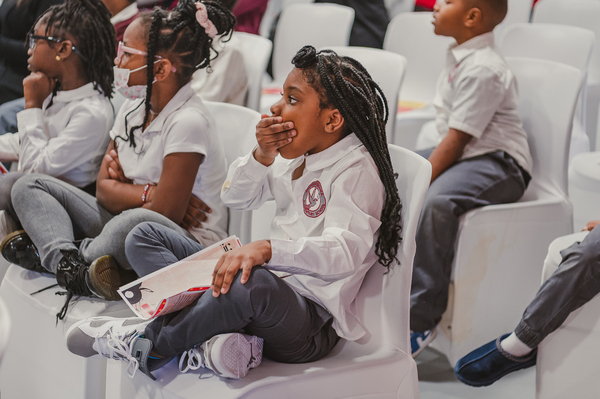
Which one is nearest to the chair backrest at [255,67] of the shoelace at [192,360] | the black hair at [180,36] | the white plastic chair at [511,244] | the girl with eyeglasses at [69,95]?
the girl with eyeglasses at [69,95]

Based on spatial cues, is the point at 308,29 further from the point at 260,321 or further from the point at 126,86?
the point at 260,321

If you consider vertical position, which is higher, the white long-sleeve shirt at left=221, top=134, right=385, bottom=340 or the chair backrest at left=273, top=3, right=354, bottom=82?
the white long-sleeve shirt at left=221, top=134, right=385, bottom=340

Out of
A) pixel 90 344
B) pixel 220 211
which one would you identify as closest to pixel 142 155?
pixel 220 211

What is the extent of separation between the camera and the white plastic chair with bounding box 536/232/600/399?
4.78ft

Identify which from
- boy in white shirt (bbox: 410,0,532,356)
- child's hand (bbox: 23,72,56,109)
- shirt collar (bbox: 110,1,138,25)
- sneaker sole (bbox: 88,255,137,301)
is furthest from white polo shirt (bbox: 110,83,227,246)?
shirt collar (bbox: 110,1,138,25)

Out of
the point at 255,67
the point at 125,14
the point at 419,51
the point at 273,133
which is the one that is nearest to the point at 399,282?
the point at 273,133

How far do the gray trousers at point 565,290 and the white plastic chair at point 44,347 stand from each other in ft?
3.10

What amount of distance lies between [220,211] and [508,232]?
86 centimetres

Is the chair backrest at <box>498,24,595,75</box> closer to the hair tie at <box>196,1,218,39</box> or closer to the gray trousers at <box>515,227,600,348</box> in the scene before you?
the gray trousers at <box>515,227,600,348</box>

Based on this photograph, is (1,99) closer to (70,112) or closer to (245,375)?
(70,112)

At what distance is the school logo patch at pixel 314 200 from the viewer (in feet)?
4.35

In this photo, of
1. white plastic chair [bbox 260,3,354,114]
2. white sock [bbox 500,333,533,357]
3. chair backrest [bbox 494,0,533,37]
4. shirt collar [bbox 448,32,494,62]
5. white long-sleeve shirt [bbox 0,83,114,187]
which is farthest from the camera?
chair backrest [bbox 494,0,533,37]

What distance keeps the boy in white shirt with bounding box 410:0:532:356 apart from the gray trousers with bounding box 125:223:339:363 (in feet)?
2.08

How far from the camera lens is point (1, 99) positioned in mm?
2693
